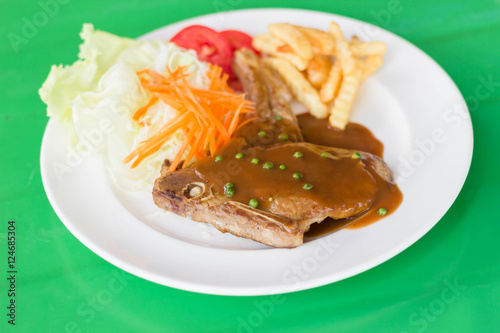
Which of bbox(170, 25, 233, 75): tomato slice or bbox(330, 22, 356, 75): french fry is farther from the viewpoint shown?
bbox(170, 25, 233, 75): tomato slice

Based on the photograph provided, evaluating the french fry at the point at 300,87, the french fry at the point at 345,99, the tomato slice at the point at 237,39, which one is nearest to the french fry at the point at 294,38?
the french fry at the point at 300,87

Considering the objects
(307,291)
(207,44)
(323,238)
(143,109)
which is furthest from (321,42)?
(307,291)

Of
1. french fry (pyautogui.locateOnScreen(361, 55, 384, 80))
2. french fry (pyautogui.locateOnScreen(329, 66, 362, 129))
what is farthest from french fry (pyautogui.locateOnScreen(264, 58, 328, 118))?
french fry (pyautogui.locateOnScreen(361, 55, 384, 80))

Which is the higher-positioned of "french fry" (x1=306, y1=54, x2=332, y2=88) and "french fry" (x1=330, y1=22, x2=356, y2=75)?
"french fry" (x1=330, y1=22, x2=356, y2=75)

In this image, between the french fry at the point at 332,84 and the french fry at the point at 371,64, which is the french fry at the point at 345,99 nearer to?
the french fry at the point at 332,84

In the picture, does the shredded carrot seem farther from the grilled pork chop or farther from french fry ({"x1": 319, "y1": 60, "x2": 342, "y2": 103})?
french fry ({"x1": 319, "y1": 60, "x2": 342, "y2": 103})

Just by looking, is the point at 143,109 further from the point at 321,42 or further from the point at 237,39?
the point at 321,42

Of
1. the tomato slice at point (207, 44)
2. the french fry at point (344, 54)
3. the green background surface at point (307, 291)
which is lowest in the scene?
the green background surface at point (307, 291)
